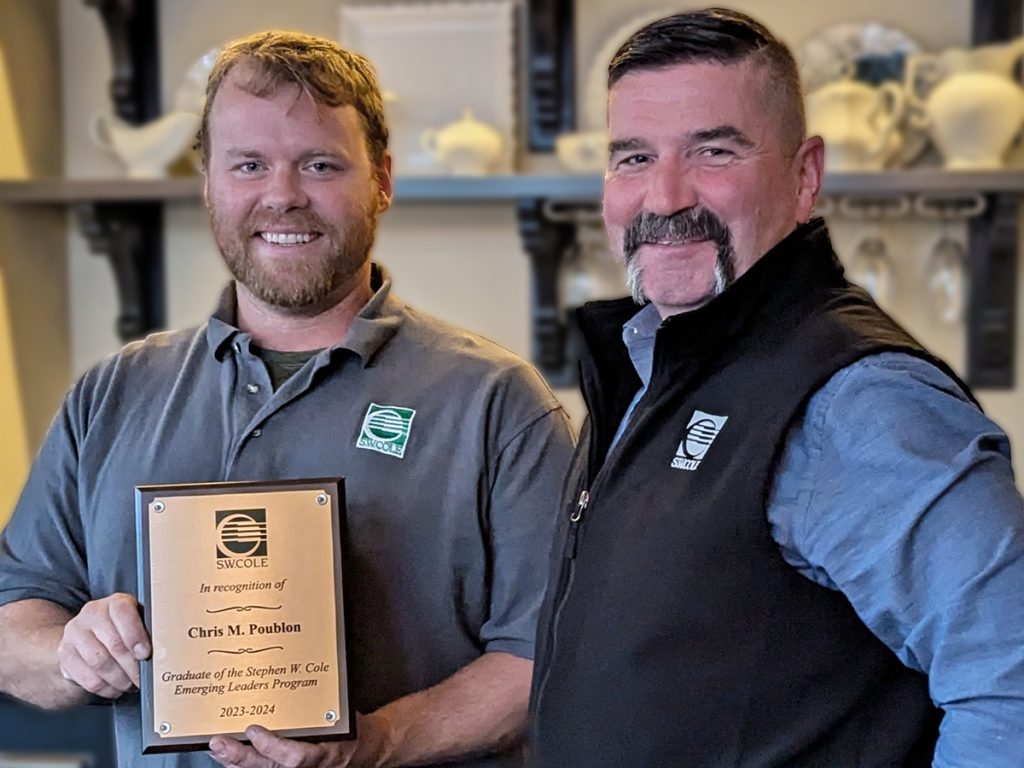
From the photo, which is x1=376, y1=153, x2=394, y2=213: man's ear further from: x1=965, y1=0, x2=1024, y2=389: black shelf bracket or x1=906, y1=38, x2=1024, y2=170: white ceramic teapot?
x1=965, y1=0, x2=1024, y2=389: black shelf bracket

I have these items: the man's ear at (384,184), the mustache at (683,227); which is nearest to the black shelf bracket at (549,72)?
the man's ear at (384,184)

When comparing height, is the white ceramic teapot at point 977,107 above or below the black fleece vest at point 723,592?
above

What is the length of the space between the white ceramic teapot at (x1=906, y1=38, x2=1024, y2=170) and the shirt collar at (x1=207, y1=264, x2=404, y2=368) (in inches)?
61.0

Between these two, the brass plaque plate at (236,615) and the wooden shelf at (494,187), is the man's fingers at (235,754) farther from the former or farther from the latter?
the wooden shelf at (494,187)

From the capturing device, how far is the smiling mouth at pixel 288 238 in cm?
138

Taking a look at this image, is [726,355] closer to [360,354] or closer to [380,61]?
[360,354]

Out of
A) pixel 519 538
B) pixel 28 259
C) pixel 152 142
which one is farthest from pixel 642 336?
pixel 28 259

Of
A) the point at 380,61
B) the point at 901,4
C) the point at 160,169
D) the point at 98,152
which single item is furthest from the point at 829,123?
the point at 98,152

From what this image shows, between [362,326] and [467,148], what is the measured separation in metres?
1.45

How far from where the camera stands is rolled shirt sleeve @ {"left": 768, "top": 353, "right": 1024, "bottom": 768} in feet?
2.84

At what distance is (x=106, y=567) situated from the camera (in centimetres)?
138

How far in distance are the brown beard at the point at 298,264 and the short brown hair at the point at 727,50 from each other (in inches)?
15.1

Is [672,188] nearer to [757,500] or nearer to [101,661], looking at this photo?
[757,500]

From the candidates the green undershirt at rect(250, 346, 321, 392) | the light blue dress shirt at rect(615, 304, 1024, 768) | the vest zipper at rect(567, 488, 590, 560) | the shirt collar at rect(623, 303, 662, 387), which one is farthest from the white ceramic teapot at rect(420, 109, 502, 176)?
the light blue dress shirt at rect(615, 304, 1024, 768)
